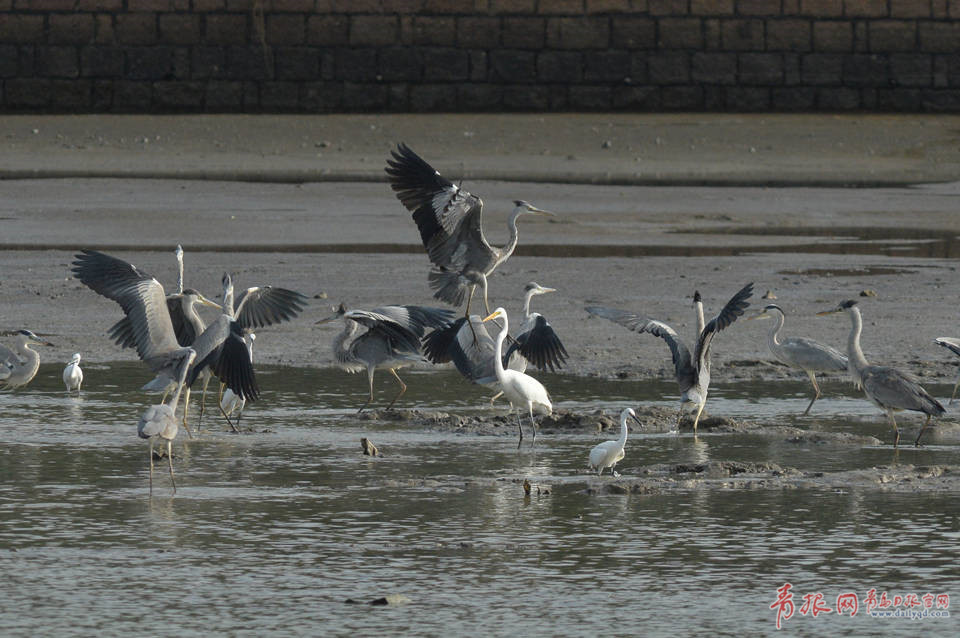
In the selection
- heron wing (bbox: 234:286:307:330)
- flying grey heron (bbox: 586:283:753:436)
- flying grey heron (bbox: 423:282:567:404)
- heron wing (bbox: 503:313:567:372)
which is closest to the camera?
flying grey heron (bbox: 586:283:753:436)

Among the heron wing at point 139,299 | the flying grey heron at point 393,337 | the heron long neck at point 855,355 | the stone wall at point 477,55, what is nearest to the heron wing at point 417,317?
the flying grey heron at point 393,337

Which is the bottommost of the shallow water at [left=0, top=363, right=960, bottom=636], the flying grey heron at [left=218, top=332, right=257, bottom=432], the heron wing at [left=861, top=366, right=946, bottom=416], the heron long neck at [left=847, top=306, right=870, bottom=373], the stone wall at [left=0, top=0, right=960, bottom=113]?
the shallow water at [left=0, top=363, right=960, bottom=636]

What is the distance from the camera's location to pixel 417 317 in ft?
36.9

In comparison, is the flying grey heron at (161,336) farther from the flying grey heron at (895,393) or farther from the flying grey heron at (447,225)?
the flying grey heron at (895,393)

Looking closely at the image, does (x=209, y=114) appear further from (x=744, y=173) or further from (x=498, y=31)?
(x=744, y=173)

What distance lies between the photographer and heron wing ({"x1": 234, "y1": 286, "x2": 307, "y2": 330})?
11.6m

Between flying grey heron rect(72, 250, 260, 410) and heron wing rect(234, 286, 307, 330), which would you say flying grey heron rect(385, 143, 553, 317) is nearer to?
heron wing rect(234, 286, 307, 330)

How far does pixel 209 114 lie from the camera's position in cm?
2558

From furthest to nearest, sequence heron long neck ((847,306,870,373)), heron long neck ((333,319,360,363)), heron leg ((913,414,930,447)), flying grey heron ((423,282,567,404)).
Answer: heron long neck ((333,319,360,363)) < flying grey heron ((423,282,567,404)) < heron long neck ((847,306,870,373)) < heron leg ((913,414,930,447))

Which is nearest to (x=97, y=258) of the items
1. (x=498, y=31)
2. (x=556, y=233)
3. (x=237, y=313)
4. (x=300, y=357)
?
(x=237, y=313)

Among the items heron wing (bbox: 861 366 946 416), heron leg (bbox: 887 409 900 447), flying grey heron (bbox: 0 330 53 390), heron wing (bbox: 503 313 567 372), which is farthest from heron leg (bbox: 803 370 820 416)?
flying grey heron (bbox: 0 330 53 390)

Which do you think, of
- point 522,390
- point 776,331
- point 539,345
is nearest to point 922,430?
point 776,331

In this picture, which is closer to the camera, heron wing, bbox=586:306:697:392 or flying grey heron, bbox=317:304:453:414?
heron wing, bbox=586:306:697:392

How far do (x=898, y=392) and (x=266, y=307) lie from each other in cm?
410
